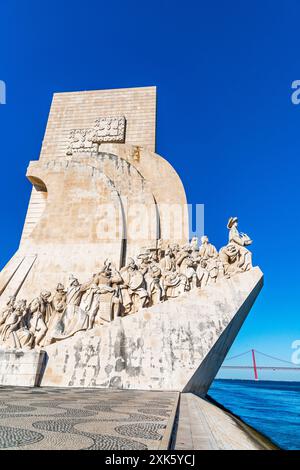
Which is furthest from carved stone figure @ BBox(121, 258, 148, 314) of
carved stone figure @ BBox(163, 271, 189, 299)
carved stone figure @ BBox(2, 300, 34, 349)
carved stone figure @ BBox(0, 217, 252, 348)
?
carved stone figure @ BBox(2, 300, 34, 349)

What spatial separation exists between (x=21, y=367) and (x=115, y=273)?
2.48 meters

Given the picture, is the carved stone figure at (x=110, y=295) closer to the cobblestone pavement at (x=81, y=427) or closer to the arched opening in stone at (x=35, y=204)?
the cobblestone pavement at (x=81, y=427)

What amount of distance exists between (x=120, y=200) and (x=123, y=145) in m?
3.00

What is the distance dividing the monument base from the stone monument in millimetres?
15

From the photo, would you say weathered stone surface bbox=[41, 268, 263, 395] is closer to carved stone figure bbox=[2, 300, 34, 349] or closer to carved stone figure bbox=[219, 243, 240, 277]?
carved stone figure bbox=[2, 300, 34, 349]

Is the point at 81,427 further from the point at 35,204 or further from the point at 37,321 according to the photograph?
the point at 35,204

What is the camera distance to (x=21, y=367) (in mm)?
4863

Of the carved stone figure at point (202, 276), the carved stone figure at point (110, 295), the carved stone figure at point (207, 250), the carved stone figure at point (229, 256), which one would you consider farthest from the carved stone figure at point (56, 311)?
the carved stone figure at point (229, 256)

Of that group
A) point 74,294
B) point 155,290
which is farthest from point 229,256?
point 74,294

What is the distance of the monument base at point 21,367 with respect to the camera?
4.80m

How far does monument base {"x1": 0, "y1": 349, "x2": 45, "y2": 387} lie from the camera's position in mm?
4797

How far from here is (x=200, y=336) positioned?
5098 millimetres
